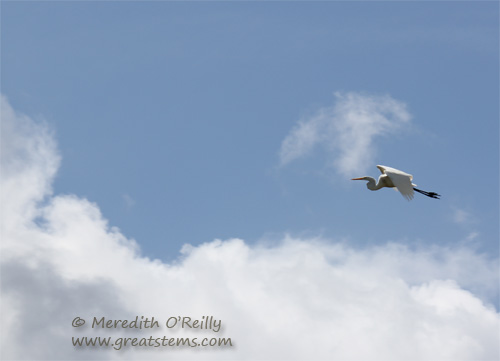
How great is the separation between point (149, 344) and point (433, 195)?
18754 mm

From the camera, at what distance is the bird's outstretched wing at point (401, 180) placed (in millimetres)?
43325

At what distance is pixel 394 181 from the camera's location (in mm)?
45312

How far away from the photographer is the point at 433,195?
161 ft

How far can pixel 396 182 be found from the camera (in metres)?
45.2

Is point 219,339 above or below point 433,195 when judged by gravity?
below

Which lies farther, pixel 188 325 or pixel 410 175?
pixel 188 325

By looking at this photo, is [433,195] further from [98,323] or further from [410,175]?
[98,323]

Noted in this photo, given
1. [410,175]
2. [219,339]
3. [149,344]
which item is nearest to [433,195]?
[410,175]

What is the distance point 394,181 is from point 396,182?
162 mm

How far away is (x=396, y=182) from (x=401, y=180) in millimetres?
323

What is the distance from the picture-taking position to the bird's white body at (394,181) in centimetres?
4370

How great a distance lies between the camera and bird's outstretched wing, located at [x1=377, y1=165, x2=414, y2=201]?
142ft

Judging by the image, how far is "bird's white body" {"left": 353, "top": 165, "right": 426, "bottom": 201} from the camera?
43.7 m

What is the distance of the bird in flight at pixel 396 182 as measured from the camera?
43.8 m
